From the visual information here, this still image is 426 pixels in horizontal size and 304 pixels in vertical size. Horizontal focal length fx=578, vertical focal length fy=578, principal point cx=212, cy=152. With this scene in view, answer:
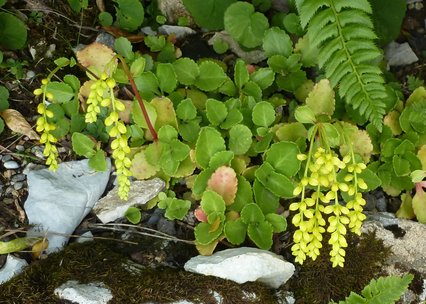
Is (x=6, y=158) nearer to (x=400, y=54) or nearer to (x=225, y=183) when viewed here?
(x=225, y=183)

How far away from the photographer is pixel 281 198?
3.16 m

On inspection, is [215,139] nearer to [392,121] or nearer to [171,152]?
[171,152]

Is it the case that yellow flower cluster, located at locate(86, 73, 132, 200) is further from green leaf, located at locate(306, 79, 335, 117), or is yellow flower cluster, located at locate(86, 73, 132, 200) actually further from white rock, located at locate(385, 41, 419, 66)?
white rock, located at locate(385, 41, 419, 66)

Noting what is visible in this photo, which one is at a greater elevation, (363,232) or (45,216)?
(363,232)

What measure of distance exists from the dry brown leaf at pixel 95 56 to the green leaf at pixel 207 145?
65 cm

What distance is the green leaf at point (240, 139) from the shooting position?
3.00 meters

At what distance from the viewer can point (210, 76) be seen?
3.18 m

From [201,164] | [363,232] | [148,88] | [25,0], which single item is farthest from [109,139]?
[363,232]

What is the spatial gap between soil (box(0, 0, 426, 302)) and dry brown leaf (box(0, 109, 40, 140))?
0.05m

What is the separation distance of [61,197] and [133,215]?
39 centimetres

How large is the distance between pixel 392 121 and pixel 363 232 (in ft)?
2.23

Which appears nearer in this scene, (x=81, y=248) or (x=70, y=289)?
(x=70, y=289)

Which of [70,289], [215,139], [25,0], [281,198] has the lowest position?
[70,289]

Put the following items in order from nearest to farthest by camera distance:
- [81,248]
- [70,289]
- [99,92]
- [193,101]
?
[99,92] → [70,289] → [81,248] → [193,101]
